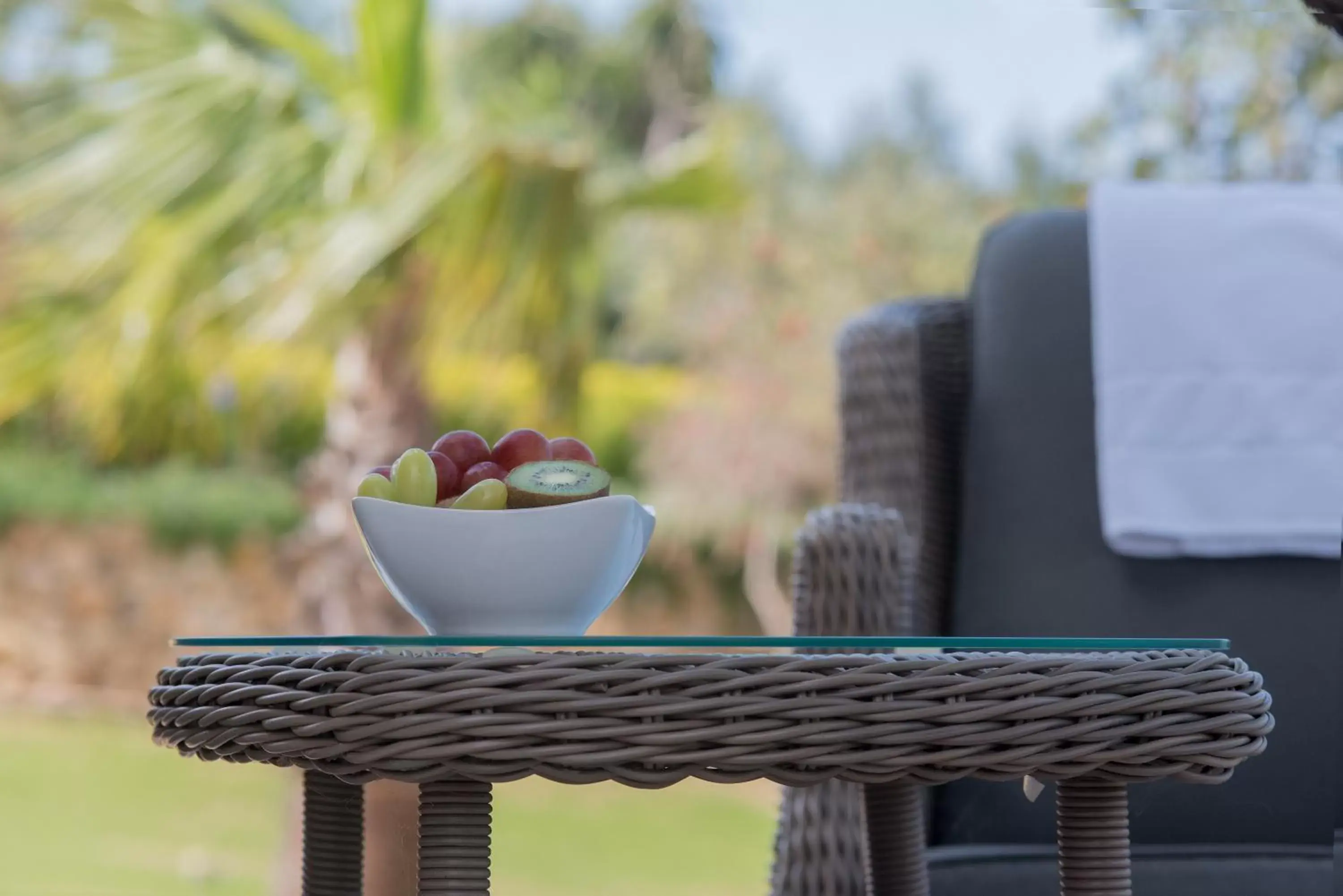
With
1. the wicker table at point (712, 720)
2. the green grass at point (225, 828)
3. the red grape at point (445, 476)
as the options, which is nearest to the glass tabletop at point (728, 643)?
the wicker table at point (712, 720)

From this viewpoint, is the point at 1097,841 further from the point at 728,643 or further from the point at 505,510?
the point at 505,510

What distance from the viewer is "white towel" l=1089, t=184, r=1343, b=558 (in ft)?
3.92

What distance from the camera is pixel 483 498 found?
0.64 metres

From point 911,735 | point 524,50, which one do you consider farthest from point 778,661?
point 524,50

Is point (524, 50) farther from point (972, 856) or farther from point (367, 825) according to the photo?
point (972, 856)

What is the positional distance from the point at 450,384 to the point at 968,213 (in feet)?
7.60

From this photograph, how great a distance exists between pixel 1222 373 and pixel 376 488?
88cm

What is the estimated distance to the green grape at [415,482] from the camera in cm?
66

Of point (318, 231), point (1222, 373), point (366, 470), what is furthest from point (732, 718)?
point (366, 470)

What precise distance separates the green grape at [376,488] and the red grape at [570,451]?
0.08 m

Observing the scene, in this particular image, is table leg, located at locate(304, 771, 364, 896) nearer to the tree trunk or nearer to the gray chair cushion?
the gray chair cushion

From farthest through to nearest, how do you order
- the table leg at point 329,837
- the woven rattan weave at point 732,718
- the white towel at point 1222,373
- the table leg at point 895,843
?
1. the white towel at point 1222,373
2. the table leg at point 895,843
3. the table leg at point 329,837
4. the woven rattan weave at point 732,718

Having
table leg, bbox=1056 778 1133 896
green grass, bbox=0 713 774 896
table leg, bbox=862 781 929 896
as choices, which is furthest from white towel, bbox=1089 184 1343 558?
green grass, bbox=0 713 774 896

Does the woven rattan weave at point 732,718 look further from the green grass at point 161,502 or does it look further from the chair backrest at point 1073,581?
the green grass at point 161,502
